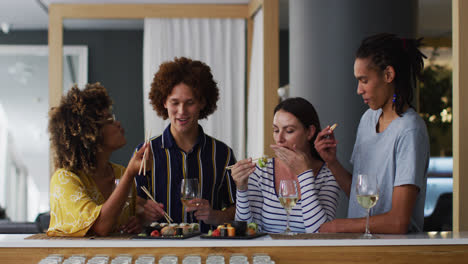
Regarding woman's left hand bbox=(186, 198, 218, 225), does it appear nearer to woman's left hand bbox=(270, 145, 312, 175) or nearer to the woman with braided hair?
woman's left hand bbox=(270, 145, 312, 175)

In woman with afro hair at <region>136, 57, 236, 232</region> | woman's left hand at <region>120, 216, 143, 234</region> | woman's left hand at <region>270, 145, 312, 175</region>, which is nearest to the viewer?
woman's left hand at <region>270, 145, 312, 175</region>

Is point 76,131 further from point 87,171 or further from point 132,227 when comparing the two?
point 132,227

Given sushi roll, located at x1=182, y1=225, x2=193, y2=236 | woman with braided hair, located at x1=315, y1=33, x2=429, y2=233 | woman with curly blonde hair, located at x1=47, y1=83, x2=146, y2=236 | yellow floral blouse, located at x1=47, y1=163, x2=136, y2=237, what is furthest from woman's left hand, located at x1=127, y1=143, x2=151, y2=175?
woman with braided hair, located at x1=315, y1=33, x2=429, y2=233

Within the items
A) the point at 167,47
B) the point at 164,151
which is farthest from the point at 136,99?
the point at 164,151

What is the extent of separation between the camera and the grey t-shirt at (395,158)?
7.10ft

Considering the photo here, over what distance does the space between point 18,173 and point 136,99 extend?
239 cm

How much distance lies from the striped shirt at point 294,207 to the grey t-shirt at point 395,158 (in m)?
0.13

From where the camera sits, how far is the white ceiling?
696cm

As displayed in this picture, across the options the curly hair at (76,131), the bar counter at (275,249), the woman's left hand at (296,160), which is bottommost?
the bar counter at (275,249)

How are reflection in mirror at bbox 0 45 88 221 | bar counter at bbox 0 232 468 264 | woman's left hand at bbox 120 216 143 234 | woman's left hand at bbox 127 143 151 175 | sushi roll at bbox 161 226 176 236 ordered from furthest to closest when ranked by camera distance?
reflection in mirror at bbox 0 45 88 221, woman's left hand at bbox 120 216 143 234, woman's left hand at bbox 127 143 151 175, sushi roll at bbox 161 226 176 236, bar counter at bbox 0 232 468 264

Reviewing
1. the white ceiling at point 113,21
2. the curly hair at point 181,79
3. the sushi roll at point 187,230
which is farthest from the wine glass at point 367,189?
the white ceiling at point 113,21

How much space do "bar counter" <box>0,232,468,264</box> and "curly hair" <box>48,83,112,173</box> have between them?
44 centimetres

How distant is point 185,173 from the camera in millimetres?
2812

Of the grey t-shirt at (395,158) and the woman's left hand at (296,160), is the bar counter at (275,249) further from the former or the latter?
the woman's left hand at (296,160)
